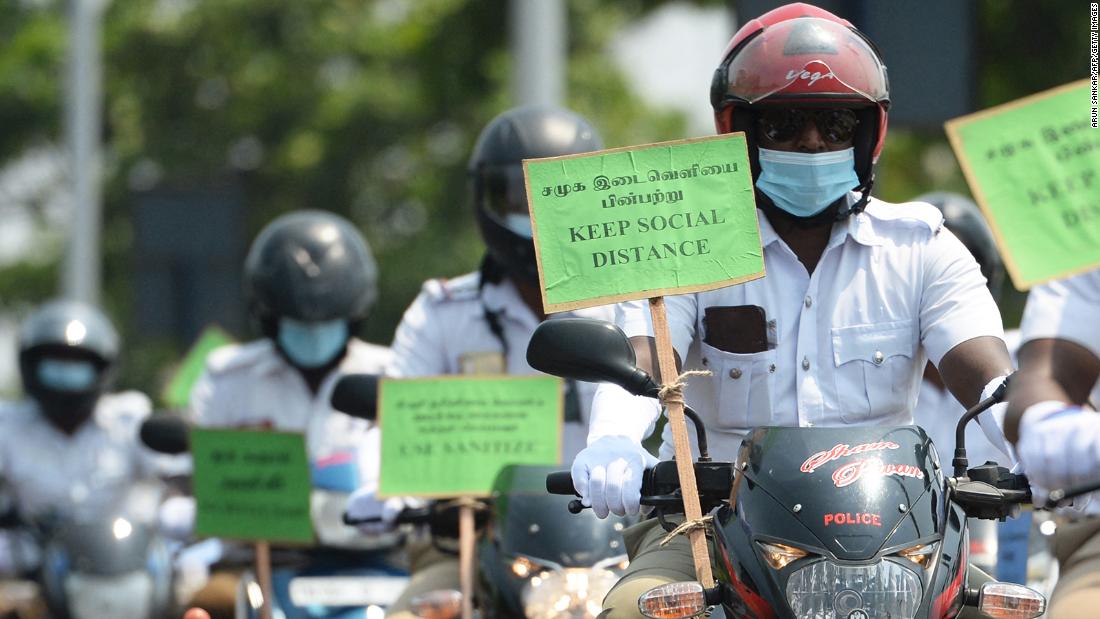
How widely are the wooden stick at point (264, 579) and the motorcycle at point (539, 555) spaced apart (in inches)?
47.0

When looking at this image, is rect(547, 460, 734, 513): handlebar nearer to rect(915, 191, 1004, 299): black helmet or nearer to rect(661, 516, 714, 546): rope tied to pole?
rect(661, 516, 714, 546): rope tied to pole

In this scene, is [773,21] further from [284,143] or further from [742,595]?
[284,143]

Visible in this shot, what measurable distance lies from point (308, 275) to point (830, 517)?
5.02m

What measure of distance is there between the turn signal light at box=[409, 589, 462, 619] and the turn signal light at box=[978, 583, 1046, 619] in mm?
2174

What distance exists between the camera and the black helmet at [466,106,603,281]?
6.86 metres

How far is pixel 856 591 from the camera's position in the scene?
335cm

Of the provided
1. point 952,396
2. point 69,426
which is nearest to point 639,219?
point 952,396

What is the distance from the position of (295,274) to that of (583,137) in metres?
1.64

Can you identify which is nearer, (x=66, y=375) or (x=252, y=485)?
(x=252, y=485)

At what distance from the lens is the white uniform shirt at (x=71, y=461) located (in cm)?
995

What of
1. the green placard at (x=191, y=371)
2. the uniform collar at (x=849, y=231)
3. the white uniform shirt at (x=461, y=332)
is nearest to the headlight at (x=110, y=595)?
the white uniform shirt at (x=461, y=332)

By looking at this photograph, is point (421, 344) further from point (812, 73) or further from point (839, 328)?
point (812, 73)

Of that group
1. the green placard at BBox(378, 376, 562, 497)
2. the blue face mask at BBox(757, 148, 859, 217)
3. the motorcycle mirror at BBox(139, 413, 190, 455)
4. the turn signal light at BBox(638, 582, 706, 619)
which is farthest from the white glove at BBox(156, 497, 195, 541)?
the turn signal light at BBox(638, 582, 706, 619)

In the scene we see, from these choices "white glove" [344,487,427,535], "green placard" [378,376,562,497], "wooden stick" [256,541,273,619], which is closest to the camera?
"green placard" [378,376,562,497]
